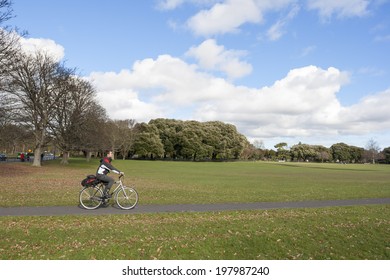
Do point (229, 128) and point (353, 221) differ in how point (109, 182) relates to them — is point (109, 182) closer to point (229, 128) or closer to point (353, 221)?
point (353, 221)

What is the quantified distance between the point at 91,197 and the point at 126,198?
1.24m

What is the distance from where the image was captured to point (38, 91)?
36688 mm

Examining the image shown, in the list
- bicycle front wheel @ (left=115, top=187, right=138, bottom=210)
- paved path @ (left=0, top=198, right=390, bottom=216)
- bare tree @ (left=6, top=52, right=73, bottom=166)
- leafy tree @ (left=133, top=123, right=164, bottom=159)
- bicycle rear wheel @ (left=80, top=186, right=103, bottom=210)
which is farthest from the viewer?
leafy tree @ (left=133, top=123, right=164, bottom=159)

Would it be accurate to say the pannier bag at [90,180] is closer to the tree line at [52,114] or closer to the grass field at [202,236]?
the grass field at [202,236]

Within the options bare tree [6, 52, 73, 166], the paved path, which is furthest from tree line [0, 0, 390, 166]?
the paved path

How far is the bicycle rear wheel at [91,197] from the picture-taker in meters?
11.0

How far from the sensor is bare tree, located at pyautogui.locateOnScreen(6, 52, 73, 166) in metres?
35.7

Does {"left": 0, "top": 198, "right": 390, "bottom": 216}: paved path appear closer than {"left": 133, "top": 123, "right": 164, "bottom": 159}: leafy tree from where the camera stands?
Yes

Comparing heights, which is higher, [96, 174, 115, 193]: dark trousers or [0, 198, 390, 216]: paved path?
[96, 174, 115, 193]: dark trousers

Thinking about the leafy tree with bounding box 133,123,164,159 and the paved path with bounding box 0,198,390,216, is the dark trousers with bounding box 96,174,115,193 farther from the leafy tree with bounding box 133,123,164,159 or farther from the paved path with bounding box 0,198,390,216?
the leafy tree with bounding box 133,123,164,159

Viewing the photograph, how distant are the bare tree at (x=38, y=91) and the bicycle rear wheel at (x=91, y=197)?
28670mm

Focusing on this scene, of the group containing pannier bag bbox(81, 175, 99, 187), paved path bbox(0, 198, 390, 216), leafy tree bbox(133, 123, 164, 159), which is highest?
leafy tree bbox(133, 123, 164, 159)

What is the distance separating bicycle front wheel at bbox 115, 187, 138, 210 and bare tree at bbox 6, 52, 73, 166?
29.3 meters
